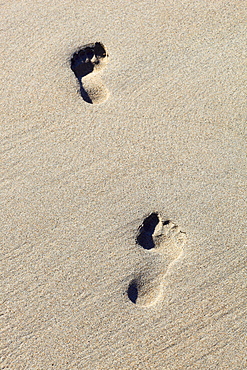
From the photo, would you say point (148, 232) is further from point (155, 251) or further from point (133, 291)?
point (133, 291)

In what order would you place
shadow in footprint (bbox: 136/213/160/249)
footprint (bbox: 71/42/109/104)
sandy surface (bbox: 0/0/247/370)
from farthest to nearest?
footprint (bbox: 71/42/109/104), shadow in footprint (bbox: 136/213/160/249), sandy surface (bbox: 0/0/247/370)

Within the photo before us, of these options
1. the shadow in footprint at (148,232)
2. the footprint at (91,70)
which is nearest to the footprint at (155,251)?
the shadow in footprint at (148,232)

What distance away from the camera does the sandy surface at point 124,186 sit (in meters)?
2.32

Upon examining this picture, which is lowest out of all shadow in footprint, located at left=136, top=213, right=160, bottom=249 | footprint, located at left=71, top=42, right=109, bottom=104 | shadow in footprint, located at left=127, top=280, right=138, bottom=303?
shadow in footprint, located at left=127, top=280, right=138, bottom=303

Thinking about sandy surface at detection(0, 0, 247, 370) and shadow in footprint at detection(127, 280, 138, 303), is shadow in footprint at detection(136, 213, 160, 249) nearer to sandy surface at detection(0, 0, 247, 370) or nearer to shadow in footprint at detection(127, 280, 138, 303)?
sandy surface at detection(0, 0, 247, 370)

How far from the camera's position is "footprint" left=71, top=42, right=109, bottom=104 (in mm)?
2881

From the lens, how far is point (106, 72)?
2.95m

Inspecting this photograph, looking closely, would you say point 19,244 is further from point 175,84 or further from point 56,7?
point 56,7

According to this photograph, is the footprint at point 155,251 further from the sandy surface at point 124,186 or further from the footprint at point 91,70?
the footprint at point 91,70

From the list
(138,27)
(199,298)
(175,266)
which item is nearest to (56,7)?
(138,27)

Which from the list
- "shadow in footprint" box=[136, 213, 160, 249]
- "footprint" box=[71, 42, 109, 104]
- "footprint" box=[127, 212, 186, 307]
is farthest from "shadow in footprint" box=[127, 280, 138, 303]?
"footprint" box=[71, 42, 109, 104]

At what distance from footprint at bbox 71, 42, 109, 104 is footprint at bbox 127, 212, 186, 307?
0.81m

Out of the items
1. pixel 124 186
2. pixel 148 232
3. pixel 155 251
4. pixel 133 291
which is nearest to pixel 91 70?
pixel 124 186

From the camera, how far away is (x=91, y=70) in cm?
296
